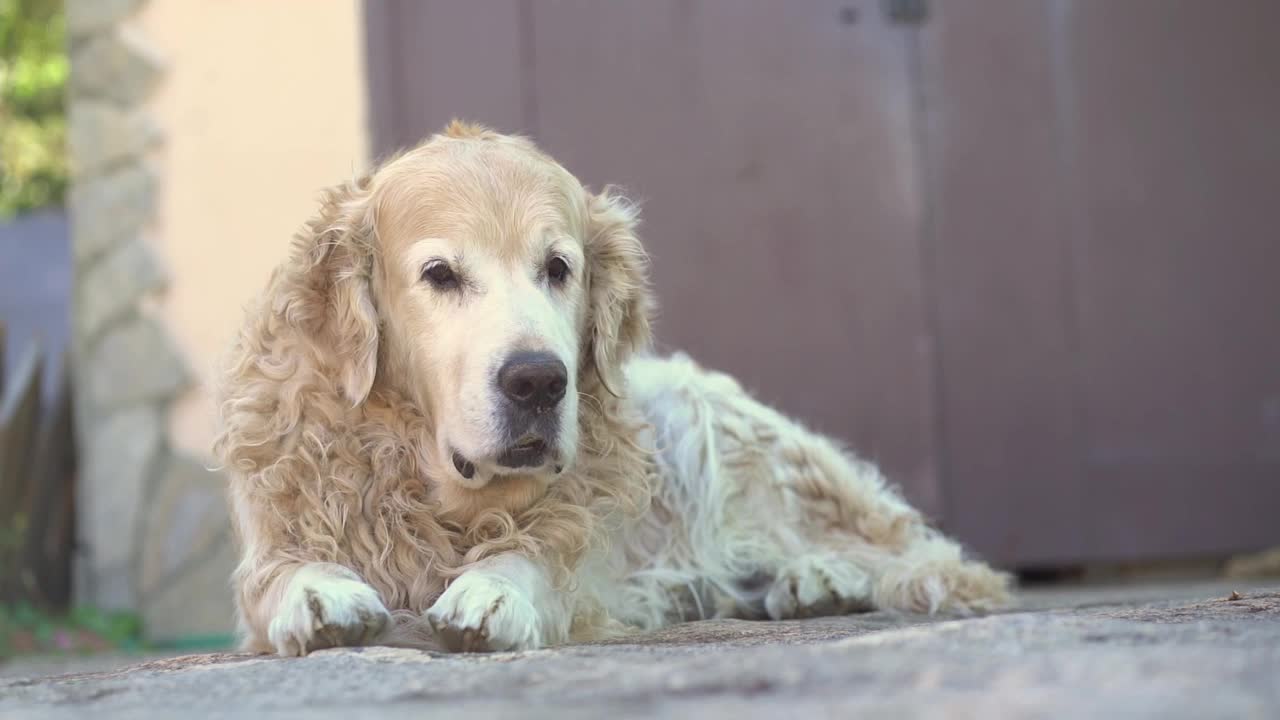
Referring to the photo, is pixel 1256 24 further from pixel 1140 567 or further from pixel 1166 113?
pixel 1140 567

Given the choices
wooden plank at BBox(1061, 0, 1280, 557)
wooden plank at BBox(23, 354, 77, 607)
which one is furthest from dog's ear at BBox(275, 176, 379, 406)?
wooden plank at BBox(23, 354, 77, 607)

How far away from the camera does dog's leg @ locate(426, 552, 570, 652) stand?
255 centimetres

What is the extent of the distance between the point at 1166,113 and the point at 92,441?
4.56 metres

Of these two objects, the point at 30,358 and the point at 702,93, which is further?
the point at 30,358

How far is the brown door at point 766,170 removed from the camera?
588cm

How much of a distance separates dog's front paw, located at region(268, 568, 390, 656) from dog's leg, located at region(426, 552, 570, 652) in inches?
4.1

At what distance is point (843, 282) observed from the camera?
232 inches

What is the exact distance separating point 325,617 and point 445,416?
1.65 ft

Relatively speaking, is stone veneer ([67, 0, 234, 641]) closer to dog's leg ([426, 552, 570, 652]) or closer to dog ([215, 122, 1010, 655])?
dog ([215, 122, 1010, 655])

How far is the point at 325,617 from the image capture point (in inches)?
100

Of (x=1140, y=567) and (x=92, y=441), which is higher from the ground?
(x=92, y=441)

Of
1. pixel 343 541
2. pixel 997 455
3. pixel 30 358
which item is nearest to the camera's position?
pixel 343 541

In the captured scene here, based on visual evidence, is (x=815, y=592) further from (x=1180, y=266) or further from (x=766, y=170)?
(x=1180, y=266)

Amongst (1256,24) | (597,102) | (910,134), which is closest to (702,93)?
(597,102)
